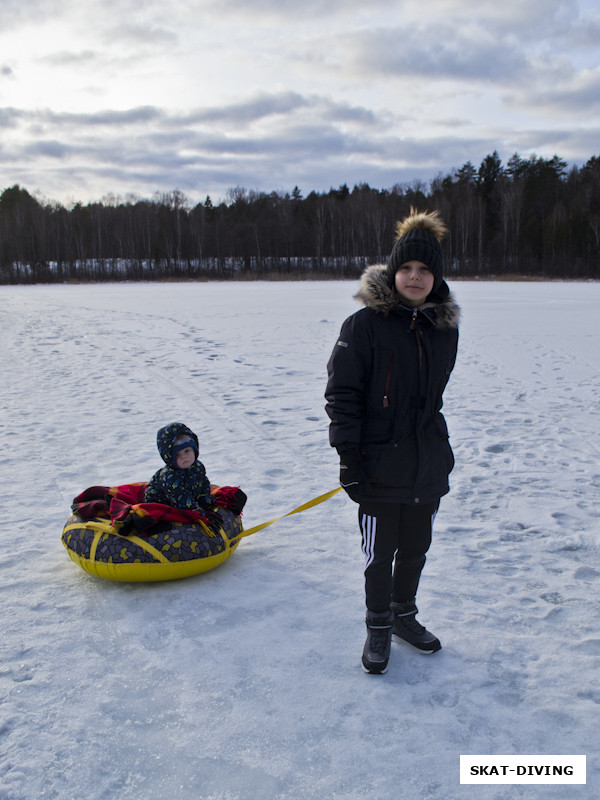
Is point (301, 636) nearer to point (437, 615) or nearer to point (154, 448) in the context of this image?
point (437, 615)

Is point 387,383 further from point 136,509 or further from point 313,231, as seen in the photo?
point 313,231

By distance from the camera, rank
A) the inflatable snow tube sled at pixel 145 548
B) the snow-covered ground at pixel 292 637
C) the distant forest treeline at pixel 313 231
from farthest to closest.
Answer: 1. the distant forest treeline at pixel 313 231
2. the inflatable snow tube sled at pixel 145 548
3. the snow-covered ground at pixel 292 637

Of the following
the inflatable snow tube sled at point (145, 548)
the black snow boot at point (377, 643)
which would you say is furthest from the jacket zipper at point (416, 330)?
the inflatable snow tube sled at point (145, 548)

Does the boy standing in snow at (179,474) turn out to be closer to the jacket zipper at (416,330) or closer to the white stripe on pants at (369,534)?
the white stripe on pants at (369,534)

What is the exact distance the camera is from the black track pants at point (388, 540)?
2.61m

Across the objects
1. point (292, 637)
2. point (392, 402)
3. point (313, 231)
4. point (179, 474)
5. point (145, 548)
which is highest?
point (313, 231)

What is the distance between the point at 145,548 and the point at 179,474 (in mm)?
445

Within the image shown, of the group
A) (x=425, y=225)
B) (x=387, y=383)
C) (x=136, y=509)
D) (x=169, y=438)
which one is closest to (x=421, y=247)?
(x=425, y=225)

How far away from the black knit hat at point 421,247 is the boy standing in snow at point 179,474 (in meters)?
1.46

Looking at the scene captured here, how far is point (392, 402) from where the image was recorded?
253cm

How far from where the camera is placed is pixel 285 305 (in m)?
20.3

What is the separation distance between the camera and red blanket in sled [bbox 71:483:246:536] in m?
3.29

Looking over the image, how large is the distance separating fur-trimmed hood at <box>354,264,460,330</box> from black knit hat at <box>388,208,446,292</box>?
1.7 inches

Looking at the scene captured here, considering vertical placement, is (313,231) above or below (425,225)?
above
